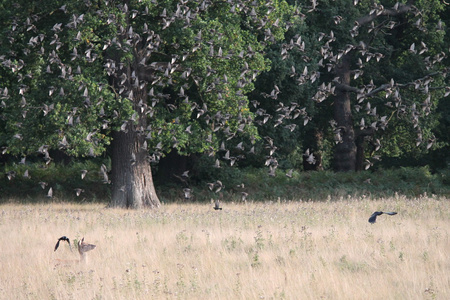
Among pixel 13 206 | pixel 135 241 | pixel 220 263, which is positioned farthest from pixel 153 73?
pixel 220 263

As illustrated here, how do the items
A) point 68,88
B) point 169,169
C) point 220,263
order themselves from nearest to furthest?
point 220,263
point 68,88
point 169,169

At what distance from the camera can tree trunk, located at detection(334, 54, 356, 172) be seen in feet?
112

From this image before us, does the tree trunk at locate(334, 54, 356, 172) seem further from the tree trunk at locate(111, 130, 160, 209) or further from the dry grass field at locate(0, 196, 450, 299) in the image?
the dry grass field at locate(0, 196, 450, 299)

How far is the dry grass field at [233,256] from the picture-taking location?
9391 mm

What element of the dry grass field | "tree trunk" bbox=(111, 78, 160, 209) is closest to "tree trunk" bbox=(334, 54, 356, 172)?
"tree trunk" bbox=(111, 78, 160, 209)

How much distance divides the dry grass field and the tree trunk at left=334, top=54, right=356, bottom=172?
49.5 ft

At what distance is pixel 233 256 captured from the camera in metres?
12.1

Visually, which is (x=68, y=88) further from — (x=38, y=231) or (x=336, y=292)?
(x=336, y=292)

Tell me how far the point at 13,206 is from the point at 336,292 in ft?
58.3

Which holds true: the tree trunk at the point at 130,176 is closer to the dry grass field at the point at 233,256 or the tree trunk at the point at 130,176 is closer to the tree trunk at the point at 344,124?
the dry grass field at the point at 233,256

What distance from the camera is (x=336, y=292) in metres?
9.12

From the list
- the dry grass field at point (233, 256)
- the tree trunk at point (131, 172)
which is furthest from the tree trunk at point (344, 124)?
the dry grass field at point (233, 256)

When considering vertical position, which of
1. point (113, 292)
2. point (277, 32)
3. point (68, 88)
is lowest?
point (113, 292)

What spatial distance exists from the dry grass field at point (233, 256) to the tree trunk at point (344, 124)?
15073 millimetres
